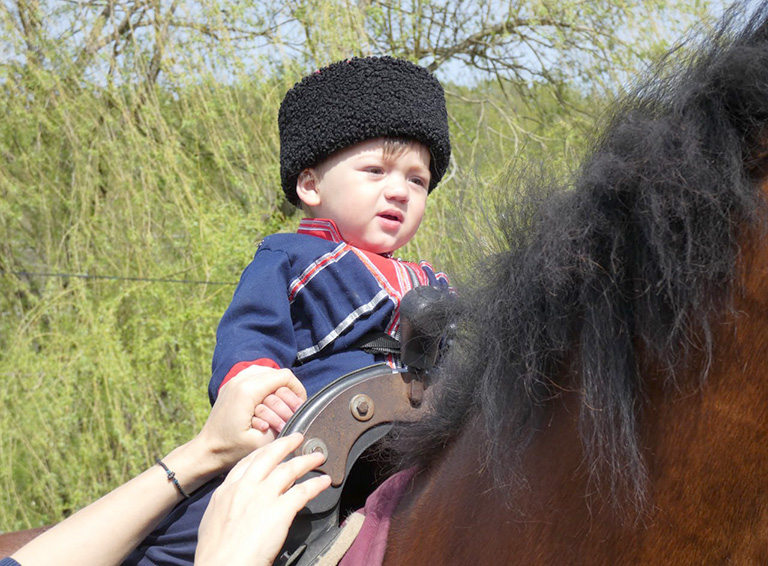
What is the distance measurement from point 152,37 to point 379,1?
5.11ft

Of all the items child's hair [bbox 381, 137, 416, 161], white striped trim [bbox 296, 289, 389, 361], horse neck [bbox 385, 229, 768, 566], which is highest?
child's hair [bbox 381, 137, 416, 161]

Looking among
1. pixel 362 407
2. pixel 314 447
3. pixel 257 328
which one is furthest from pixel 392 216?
pixel 314 447

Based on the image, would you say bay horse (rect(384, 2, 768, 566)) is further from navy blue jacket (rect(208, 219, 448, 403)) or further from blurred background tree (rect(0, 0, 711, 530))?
blurred background tree (rect(0, 0, 711, 530))

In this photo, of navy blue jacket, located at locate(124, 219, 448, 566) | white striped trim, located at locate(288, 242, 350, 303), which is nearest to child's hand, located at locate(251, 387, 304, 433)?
navy blue jacket, located at locate(124, 219, 448, 566)

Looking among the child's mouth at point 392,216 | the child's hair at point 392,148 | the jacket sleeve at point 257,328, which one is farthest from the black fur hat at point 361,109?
the jacket sleeve at point 257,328

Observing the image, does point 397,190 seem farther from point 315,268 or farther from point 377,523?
point 377,523

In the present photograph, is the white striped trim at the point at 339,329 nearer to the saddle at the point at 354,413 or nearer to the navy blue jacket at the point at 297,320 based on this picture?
the navy blue jacket at the point at 297,320

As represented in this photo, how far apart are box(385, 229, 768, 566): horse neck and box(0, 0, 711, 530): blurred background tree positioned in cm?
306

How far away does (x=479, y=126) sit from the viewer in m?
5.31

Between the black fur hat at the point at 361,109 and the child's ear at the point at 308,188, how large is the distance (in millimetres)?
21

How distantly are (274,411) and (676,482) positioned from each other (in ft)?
2.33

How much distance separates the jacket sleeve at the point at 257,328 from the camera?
1443 millimetres

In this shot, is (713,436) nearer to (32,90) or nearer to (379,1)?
(379,1)

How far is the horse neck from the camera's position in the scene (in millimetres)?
829
